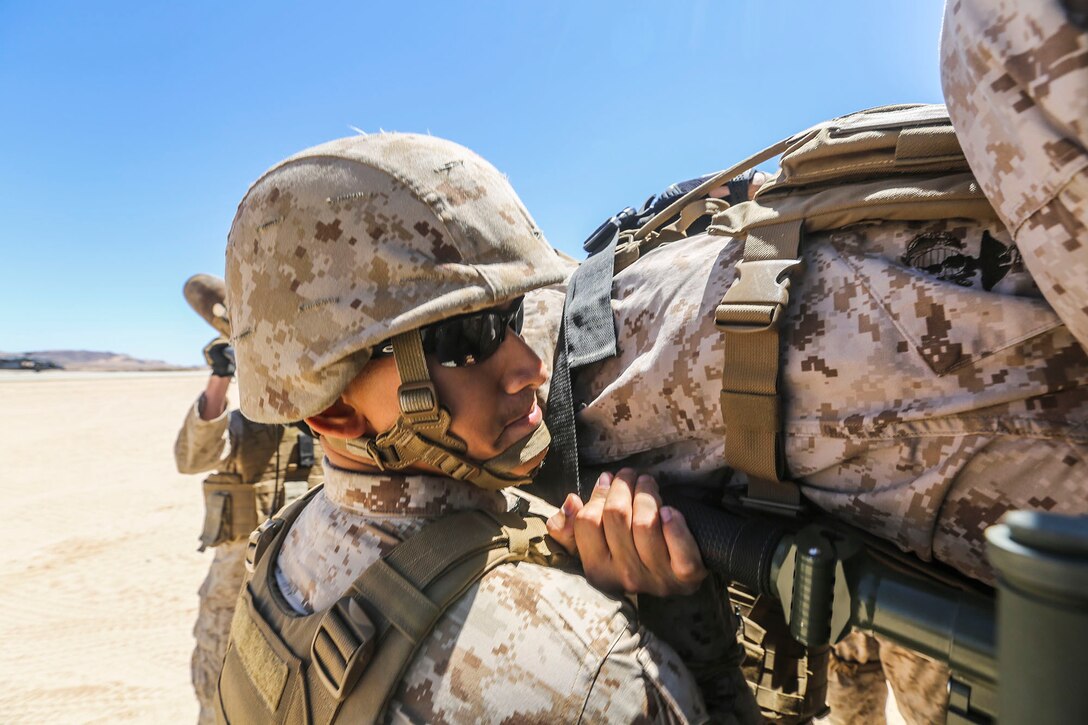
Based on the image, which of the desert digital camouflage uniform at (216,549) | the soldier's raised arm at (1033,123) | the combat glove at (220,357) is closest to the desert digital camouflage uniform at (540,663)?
the soldier's raised arm at (1033,123)

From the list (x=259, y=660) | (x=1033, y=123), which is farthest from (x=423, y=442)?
(x=1033, y=123)

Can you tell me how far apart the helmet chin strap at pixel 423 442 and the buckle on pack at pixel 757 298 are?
23.7 inches

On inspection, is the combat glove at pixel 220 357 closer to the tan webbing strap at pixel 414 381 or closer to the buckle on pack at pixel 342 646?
the tan webbing strap at pixel 414 381

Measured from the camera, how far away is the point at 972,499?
1129mm

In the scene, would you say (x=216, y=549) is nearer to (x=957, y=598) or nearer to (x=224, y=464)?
(x=224, y=464)

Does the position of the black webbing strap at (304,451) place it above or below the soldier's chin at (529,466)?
below

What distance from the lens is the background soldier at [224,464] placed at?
396 centimetres

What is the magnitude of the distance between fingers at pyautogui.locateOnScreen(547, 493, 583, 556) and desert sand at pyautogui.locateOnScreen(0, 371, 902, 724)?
12.4ft

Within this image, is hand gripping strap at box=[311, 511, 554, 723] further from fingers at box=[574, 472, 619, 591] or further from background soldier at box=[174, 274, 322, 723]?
background soldier at box=[174, 274, 322, 723]

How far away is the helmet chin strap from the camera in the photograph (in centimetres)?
146

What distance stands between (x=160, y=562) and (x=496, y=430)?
7878mm

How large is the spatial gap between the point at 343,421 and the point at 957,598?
138cm

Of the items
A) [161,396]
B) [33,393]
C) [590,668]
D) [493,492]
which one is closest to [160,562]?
[493,492]

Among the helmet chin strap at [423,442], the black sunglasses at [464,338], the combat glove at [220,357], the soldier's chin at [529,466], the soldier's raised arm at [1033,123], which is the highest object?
the soldier's raised arm at [1033,123]
